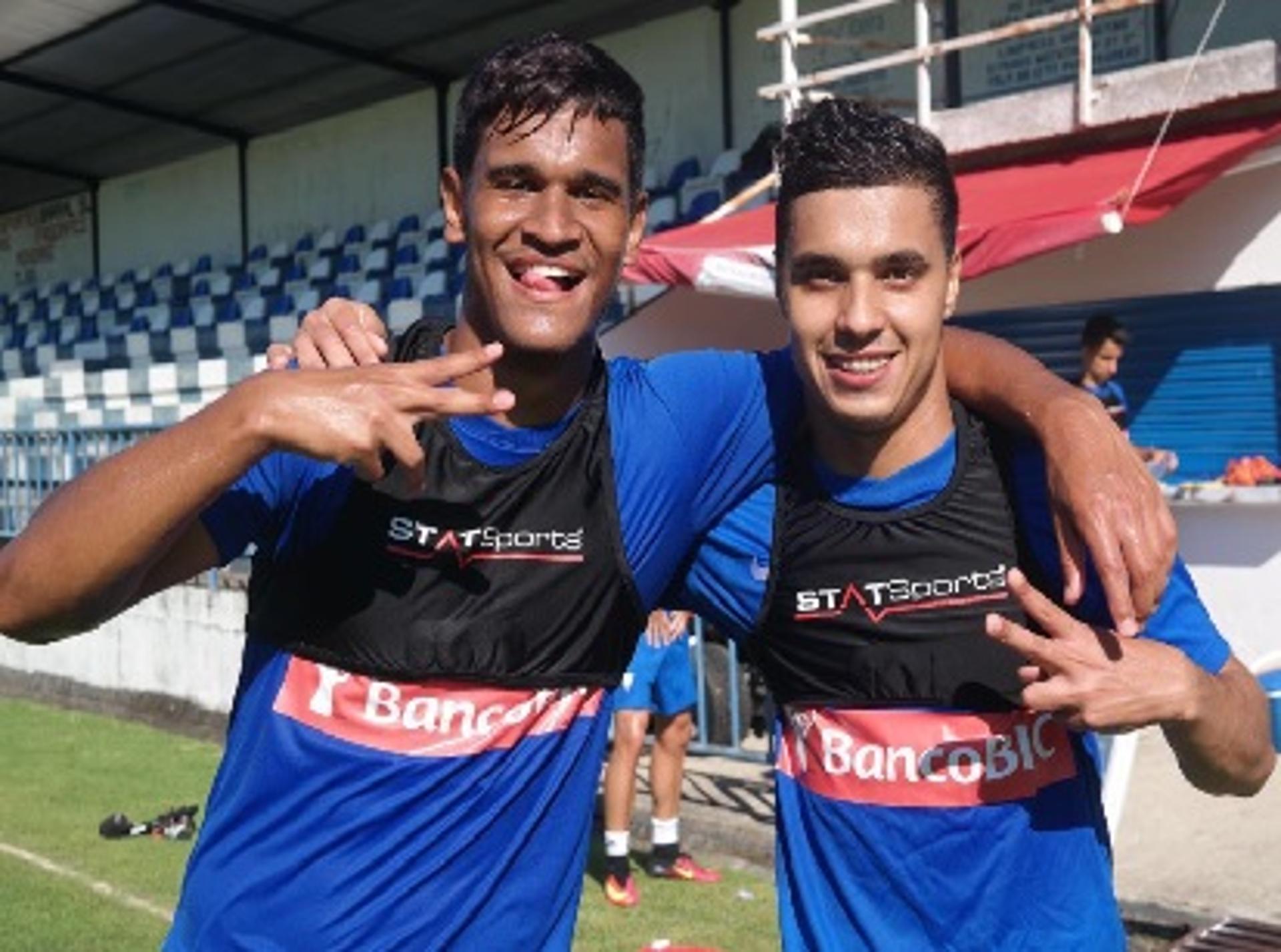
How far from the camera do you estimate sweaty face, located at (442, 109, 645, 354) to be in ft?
8.89

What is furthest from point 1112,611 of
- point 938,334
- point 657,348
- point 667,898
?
point 657,348

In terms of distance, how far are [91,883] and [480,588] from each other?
5.74m

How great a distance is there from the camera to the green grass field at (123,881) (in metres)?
6.98

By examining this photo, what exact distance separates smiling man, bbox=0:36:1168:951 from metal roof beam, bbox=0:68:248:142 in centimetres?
1989

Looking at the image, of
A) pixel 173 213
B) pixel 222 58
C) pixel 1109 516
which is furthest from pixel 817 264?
pixel 173 213

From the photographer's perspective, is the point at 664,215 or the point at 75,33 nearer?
the point at 664,215

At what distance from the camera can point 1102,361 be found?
8.77m

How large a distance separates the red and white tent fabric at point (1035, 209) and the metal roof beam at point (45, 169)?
57.1 ft

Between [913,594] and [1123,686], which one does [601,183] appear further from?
[1123,686]

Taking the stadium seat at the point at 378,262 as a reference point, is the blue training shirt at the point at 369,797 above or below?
below

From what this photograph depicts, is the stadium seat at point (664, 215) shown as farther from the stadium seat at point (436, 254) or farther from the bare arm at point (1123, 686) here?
the bare arm at point (1123, 686)

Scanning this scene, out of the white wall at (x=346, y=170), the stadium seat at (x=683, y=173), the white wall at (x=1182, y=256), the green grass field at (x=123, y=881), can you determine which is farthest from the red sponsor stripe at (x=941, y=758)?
the white wall at (x=346, y=170)

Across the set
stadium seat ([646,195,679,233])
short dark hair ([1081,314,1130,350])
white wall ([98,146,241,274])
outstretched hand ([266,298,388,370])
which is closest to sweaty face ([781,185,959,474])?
outstretched hand ([266,298,388,370])

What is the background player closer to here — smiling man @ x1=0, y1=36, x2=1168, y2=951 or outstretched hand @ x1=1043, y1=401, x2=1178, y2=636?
smiling man @ x1=0, y1=36, x2=1168, y2=951
